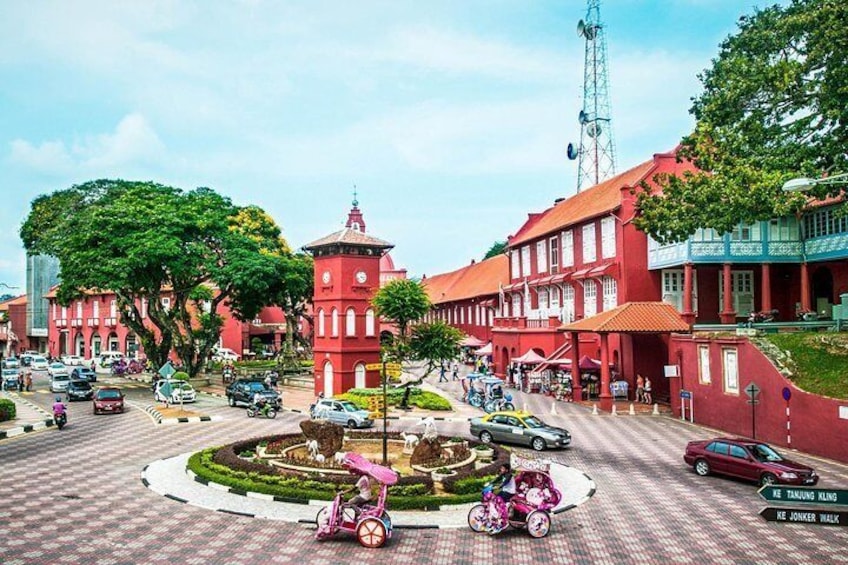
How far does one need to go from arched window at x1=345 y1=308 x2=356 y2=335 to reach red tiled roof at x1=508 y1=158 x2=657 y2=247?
1504 cm

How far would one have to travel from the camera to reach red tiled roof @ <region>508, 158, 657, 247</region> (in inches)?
1709

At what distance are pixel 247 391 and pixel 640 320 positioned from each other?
20.4 m

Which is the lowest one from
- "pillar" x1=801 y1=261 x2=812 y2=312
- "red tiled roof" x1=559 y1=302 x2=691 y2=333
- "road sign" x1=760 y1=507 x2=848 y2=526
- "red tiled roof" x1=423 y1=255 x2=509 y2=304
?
"road sign" x1=760 y1=507 x2=848 y2=526

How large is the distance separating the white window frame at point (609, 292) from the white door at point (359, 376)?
14260 millimetres

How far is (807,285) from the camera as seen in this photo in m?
34.8

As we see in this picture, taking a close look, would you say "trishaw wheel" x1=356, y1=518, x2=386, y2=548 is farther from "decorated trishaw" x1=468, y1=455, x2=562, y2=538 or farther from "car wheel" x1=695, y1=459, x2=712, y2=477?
"car wheel" x1=695, y1=459, x2=712, y2=477

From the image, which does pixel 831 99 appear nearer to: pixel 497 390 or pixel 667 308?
pixel 667 308

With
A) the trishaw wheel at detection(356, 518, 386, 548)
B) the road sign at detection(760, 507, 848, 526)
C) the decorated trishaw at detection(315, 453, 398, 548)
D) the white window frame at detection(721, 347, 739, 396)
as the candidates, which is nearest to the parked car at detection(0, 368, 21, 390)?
the decorated trishaw at detection(315, 453, 398, 548)

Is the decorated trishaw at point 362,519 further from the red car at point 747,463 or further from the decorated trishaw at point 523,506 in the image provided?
the red car at point 747,463

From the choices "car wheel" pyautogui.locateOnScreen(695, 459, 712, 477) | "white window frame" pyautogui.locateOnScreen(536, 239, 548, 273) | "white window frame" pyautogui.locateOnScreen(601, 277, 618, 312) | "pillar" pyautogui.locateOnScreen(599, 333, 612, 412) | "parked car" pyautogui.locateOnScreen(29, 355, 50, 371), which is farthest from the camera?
"parked car" pyautogui.locateOnScreen(29, 355, 50, 371)

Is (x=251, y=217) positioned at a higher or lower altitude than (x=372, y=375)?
higher

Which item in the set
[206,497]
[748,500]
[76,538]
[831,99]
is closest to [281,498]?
[206,497]

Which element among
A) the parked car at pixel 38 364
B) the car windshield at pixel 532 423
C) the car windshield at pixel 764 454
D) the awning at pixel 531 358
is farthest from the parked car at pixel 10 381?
the car windshield at pixel 764 454

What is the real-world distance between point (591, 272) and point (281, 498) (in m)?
29.5
